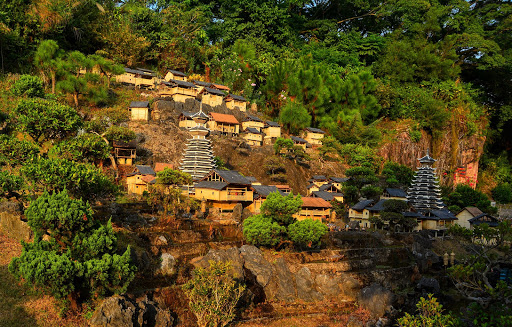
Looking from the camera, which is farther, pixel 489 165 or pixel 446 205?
pixel 489 165

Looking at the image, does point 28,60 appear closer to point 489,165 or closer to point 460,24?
point 460,24

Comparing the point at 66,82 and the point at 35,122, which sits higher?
the point at 66,82

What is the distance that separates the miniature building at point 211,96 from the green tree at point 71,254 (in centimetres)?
4152

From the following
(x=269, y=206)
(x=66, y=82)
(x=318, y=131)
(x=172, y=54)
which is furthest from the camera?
(x=172, y=54)

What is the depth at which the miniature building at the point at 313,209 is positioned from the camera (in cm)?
4144

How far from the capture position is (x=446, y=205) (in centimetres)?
5141

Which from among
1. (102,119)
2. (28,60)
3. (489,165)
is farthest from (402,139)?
(28,60)

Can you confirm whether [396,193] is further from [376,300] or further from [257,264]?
[257,264]

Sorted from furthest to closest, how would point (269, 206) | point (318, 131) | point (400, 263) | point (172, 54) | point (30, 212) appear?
point (172, 54) < point (318, 131) < point (400, 263) < point (269, 206) < point (30, 212)

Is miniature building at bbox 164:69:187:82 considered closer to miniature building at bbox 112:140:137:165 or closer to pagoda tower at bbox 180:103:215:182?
miniature building at bbox 112:140:137:165

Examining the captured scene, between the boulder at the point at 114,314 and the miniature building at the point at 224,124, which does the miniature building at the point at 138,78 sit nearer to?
the miniature building at the point at 224,124

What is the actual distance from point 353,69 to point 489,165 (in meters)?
28.4

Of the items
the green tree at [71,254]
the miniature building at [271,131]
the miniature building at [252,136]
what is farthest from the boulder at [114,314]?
the miniature building at [271,131]

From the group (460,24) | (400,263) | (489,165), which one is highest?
(460,24)
